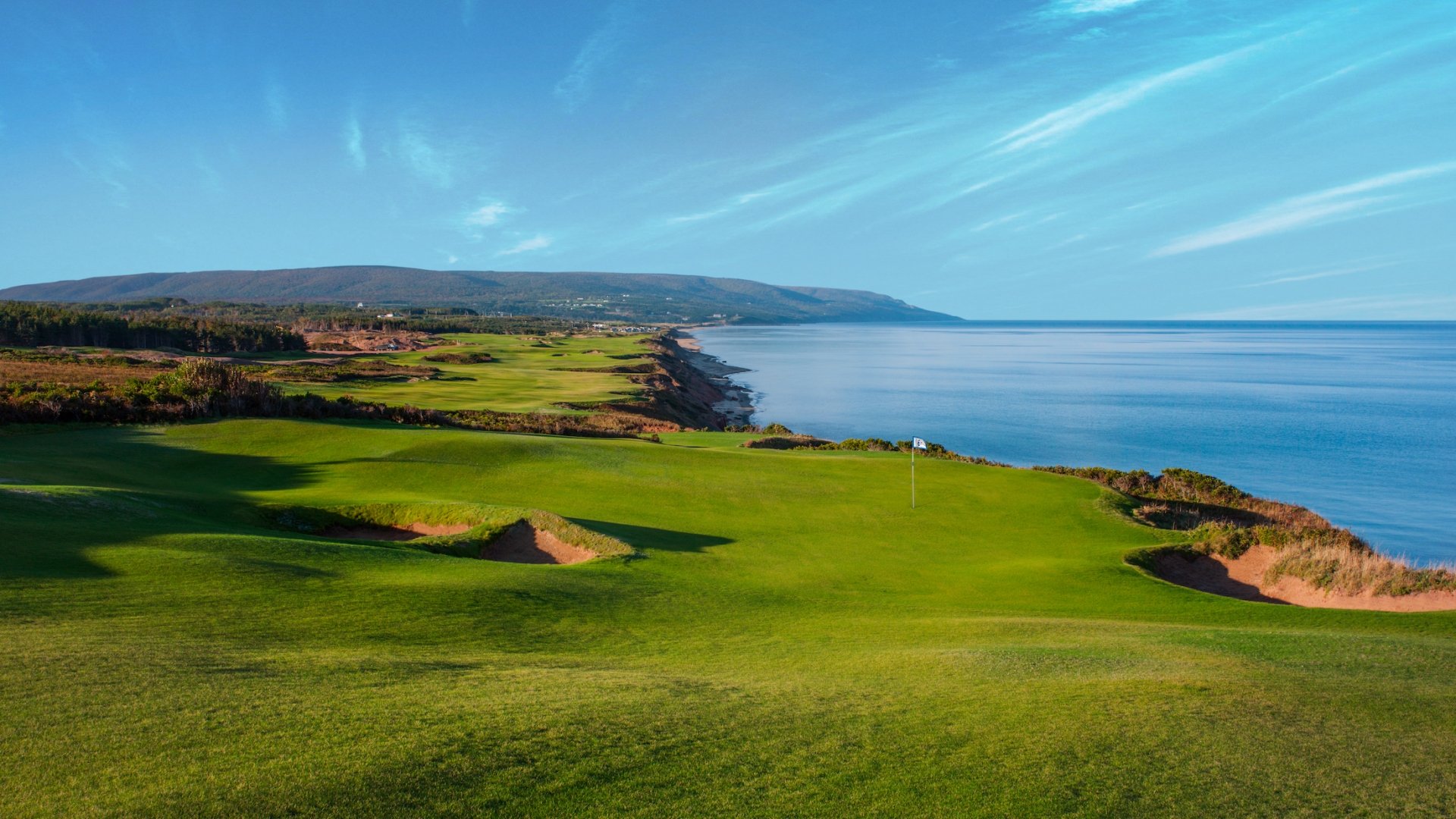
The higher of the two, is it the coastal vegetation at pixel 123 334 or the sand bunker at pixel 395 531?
the coastal vegetation at pixel 123 334

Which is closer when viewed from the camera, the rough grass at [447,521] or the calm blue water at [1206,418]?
the rough grass at [447,521]

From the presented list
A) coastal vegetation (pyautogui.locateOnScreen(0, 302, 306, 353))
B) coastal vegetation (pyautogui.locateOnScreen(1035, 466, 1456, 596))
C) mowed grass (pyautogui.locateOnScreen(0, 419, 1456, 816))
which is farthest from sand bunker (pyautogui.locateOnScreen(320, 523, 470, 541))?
coastal vegetation (pyautogui.locateOnScreen(0, 302, 306, 353))

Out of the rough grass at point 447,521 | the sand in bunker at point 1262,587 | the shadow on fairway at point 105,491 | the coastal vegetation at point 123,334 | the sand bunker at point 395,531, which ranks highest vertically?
the coastal vegetation at point 123,334

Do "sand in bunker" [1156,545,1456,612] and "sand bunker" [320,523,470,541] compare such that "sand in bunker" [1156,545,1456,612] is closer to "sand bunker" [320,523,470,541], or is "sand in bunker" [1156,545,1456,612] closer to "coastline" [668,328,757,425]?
"sand bunker" [320,523,470,541]

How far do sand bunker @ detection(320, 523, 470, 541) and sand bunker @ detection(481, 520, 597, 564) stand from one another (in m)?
1.13

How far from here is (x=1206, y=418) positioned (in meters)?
64.2

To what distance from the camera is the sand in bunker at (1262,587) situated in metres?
14.4

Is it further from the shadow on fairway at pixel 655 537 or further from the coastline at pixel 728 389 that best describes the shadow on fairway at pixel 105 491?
the coastline at pixel 728 389

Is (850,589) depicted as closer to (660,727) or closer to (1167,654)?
(1167,654)

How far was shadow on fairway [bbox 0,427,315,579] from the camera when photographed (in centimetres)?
969

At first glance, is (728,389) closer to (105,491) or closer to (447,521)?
(447,521)

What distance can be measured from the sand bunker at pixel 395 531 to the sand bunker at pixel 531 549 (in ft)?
3.71

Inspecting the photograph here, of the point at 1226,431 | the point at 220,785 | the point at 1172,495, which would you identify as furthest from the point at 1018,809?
the point at 1226,431

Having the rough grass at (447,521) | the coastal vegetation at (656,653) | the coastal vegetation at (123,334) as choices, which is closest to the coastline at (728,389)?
the coastal vegetation at (656,653)
